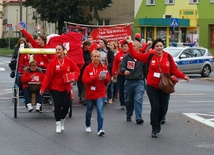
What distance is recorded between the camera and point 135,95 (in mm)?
13570

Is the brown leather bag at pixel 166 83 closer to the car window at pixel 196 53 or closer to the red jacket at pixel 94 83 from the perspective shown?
the red jacket at pixel 94 83

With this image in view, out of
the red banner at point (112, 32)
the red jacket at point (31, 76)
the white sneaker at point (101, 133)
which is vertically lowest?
the white sneaker at point (101, 133)

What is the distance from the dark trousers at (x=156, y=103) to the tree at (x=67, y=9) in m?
54.0

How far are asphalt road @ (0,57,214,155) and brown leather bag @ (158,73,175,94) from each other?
93 cm

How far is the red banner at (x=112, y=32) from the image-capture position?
2160cm

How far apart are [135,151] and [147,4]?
55.4 m

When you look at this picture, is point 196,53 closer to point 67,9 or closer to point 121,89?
point 121,89

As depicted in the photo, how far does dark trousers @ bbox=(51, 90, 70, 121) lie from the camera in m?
12.1

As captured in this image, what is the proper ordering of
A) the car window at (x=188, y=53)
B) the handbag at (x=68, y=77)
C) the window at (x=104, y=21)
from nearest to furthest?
the handbag at (x=68, y=77) < the car window at (x=188, y=53) < the window at (x=104, y=21)

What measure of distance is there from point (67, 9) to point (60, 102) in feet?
179

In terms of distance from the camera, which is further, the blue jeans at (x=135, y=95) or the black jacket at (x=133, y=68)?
the black jacket at (x=133, y=68)

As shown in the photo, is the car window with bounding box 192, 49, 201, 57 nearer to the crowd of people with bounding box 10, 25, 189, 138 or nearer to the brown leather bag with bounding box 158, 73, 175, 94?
the crowd of people with bounding box 10, 25, 189, 138

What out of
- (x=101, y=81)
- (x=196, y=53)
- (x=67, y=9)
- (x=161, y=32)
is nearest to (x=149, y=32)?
(x=161, y=32)

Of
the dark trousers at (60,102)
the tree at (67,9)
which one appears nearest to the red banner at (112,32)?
the dark trousers at (60,102)
